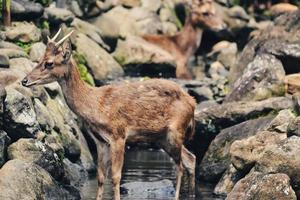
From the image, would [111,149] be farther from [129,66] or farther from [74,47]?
[129,66]

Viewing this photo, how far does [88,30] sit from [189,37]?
4.02 meters

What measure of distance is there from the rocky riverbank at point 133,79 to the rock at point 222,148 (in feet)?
0.09

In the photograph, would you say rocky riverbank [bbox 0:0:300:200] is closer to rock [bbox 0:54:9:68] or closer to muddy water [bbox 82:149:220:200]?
rock [bbox 0:54:9:68]

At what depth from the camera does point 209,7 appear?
35.2m

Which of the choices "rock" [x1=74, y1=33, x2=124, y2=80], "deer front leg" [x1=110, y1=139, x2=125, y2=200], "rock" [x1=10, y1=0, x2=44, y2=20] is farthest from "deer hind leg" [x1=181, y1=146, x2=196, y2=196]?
"rock" [x1=74, y1=33, x2=124, y2=80]

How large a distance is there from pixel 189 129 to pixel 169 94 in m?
0.98

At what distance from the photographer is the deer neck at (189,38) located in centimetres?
3350

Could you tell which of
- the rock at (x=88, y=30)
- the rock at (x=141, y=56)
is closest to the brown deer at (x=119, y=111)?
the rock at (x=88, y=30)

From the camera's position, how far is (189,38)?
33.8m

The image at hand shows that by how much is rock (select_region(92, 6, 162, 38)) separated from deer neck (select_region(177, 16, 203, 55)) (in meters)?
1.97

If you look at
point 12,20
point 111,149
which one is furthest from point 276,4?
point 111,149

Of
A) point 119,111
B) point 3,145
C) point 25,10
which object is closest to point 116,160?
point 119,111

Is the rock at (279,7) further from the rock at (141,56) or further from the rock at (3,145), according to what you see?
the rock at (3,145)

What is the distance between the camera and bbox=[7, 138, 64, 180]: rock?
1838 cm
